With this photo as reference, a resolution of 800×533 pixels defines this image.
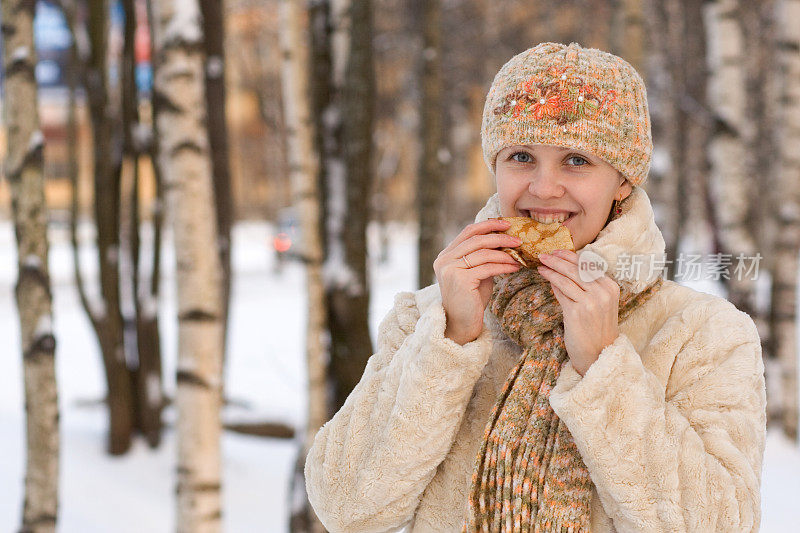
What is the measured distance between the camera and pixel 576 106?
62.6 inches

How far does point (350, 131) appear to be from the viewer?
4.77m

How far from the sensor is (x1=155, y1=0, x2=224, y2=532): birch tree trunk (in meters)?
3.59

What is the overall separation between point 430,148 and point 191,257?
332cm

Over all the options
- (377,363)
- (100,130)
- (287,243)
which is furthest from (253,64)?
(377,363)

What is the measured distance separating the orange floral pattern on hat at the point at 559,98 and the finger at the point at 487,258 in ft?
0.92

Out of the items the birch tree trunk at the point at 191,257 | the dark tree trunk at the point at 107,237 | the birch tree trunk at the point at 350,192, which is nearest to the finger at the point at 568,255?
the birch tree trunk at the point at 191,257

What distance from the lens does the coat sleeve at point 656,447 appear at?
4.85ft

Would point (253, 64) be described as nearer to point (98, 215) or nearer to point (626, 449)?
point (98, 215)

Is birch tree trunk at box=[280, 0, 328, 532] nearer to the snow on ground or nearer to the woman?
the snow on ground

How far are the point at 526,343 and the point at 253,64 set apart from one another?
26.6m

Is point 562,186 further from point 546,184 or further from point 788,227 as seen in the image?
point 788,227

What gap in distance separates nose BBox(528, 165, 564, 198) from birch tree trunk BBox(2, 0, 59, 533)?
2.55m

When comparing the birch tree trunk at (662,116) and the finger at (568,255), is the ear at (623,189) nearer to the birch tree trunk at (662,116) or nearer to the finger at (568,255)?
the finger at (568,255)

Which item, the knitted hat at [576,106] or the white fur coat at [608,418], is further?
the knitted hat at [576,106]
